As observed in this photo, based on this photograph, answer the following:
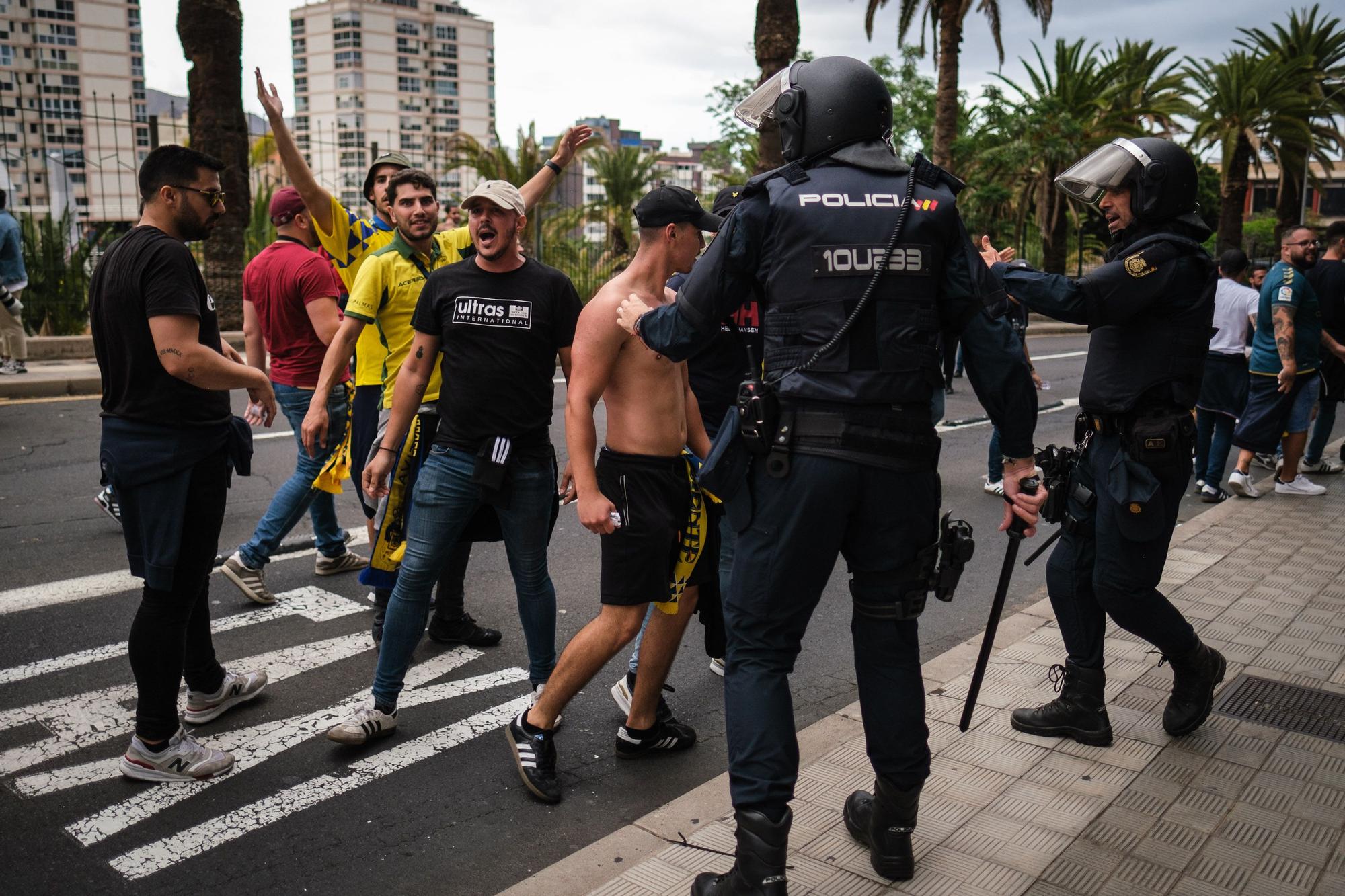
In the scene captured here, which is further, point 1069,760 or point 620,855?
point 1069,760

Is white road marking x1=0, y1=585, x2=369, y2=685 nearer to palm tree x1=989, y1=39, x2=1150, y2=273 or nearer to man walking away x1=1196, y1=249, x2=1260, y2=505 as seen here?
man walking away x1=1196, y1=249, x2=1260, y2=505

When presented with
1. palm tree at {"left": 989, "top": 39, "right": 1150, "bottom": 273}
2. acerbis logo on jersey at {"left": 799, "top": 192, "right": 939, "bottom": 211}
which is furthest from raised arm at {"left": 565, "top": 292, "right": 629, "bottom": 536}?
palm tree at {"left": 989, "top": 39, "right": 1150, "bottom": 273}

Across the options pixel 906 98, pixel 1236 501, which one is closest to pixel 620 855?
pixel 1236 501

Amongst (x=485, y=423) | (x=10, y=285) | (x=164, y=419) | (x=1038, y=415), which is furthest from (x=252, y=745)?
(x=10, y=285)

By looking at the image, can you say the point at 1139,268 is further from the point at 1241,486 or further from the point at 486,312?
the point at 1241,486

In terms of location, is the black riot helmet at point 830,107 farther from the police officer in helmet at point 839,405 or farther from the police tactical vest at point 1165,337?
the police tactical vest at point 1165,337

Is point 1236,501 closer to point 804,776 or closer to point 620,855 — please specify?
point 804,776

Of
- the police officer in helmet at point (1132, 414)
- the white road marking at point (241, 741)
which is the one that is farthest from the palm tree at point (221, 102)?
the police officer in helmet at point (1132, 414)

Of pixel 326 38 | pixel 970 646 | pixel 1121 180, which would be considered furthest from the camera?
pixel 326 38

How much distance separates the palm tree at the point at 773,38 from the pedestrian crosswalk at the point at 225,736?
8.76 metres

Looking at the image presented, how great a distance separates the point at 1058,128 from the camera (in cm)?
3173

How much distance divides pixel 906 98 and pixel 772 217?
117 feet

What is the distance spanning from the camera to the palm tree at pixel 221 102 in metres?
14.1

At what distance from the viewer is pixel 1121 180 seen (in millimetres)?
3775
